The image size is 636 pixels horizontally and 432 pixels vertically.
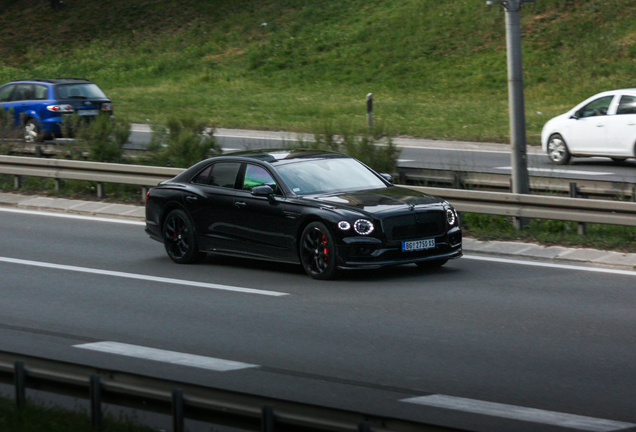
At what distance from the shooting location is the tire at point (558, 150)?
71.9ft

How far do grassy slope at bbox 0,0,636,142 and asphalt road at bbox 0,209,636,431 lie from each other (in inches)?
590

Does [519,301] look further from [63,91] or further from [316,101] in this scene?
[316,101]

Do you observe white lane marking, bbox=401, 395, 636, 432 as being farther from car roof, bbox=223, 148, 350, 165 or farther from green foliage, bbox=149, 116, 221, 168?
green foliage, bbox=149, 116, 221, 168

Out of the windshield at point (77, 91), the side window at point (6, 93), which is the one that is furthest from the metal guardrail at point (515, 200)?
the side window at point (6, 93)

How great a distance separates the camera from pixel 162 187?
13.0 m

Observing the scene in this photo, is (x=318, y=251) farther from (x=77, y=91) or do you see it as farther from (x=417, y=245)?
(x=77, y=91)

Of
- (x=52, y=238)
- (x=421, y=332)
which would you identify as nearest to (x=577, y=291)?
(x=421, y=332)

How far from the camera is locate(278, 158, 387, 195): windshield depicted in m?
11.6

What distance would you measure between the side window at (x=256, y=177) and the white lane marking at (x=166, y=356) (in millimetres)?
3799

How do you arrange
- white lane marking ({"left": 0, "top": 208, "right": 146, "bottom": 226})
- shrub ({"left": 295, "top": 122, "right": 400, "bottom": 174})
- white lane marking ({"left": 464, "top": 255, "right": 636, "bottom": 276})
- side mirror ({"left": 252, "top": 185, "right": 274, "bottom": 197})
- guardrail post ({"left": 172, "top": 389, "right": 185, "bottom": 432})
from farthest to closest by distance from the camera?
shrub ({"left": 295, "top": 122, "right": 400, "bottom": 174}) → white lane marking ({"left": 0, "top": 208, "right": 146, "bottom": 226}) → side mirror ({"left": 252, "top": 185, "right": 274, "bottom": 197}) → white lane marking ({"left": 464, "top": 255, "right": 636, "bottom": 276}) → guardrail post ({"left": 172, "top": 389, "right": 185, "bottom": 432})

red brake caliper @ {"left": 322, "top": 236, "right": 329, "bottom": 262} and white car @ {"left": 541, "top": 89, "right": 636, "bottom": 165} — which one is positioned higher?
white car @ {"left": 541, "top": 89, "right": 636, "bottom": 165}

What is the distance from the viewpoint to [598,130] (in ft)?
69.5

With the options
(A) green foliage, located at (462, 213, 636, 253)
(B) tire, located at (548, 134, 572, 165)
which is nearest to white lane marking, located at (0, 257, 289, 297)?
(A) green foliage, located at (462, 213, 636, 253)

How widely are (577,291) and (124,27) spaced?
44.0 metres
